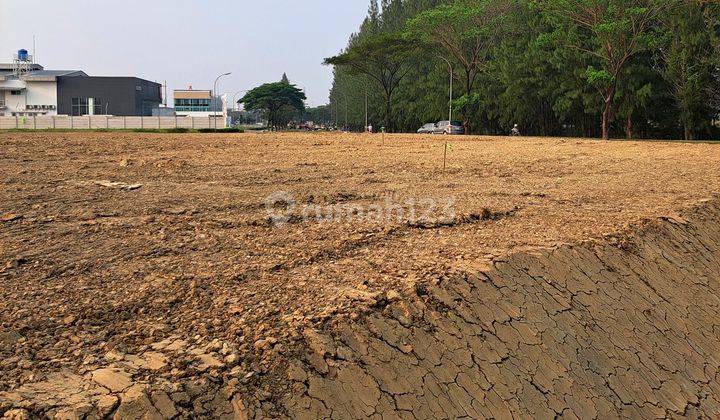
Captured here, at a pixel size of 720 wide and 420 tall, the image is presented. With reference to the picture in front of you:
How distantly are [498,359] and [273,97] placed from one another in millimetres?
85139

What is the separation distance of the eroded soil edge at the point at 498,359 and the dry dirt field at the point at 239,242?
0.17 m

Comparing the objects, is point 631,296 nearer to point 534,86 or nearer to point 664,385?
point 664,385

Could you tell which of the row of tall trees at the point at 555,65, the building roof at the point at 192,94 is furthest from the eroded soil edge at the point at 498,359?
the building roof at the point at 192,94

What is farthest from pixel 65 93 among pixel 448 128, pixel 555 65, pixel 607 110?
pixel 607 110

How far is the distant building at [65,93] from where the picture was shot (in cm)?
8181

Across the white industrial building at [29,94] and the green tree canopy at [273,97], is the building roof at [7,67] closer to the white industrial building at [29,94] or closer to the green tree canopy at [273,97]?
the white industrial building at [29,94]

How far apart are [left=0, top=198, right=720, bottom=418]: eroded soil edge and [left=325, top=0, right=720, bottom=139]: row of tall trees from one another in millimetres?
28668

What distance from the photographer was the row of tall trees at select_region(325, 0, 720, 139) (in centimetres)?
3083

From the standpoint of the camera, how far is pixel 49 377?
125 inches

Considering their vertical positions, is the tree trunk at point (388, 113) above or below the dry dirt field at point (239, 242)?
above

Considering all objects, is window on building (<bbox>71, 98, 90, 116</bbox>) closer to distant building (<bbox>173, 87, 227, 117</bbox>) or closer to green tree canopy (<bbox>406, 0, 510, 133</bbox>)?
distant building (<bbox>173, 87, 227, 117</bbox>)

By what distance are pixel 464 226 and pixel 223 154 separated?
457 inches

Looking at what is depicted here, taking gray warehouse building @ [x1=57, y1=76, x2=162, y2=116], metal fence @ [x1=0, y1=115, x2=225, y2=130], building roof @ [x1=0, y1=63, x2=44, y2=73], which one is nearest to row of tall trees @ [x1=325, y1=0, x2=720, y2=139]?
metal fence @ [x1=0, y1=115, x2=225, y2=130]

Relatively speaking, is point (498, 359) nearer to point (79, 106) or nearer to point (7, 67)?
point (79, 106)
